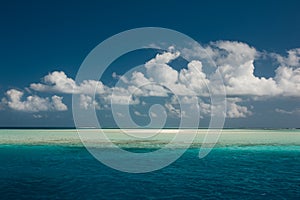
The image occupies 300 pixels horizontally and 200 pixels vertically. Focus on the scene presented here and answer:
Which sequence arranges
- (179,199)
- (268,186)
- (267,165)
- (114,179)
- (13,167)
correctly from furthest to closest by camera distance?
1. (267,165)
2. (13,167)
3. (114,179)
4. (268,186)
5. (179,199)

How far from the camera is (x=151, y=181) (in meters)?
19.0

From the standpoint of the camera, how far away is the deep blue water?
1583 cm

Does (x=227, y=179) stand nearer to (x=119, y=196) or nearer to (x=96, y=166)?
(x=119, y=196)

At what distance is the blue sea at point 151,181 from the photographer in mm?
15828

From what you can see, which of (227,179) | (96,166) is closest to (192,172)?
(227,179)

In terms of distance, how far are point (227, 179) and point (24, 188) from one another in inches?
496

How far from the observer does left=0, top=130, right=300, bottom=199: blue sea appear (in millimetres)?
15828

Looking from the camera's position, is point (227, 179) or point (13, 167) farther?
point (13, 167)

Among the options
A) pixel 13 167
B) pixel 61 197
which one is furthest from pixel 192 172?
pixel 13 167

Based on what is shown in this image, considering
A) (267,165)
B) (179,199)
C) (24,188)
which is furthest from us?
(267,165)

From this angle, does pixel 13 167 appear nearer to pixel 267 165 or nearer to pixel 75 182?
pixel 75 182

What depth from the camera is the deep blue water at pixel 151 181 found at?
1583 centimetres

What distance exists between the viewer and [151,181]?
1902 cm

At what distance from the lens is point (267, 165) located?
25.8 metres
